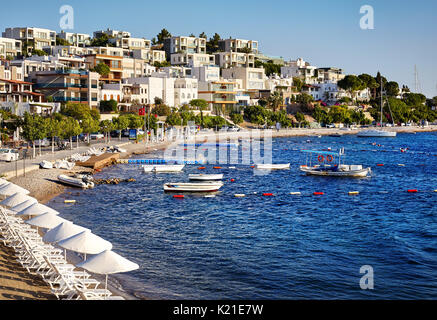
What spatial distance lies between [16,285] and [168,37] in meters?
168

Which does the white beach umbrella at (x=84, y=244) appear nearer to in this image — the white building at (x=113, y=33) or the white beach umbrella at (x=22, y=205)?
the white beach umbrella at (x=22, y=205)

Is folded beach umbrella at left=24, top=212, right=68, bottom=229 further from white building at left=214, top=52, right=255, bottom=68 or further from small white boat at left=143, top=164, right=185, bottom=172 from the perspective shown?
white building at left=214, top=52, right=255, bottom=68

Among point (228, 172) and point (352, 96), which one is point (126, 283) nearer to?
point (228, 172)

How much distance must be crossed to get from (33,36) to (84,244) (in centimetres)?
14169

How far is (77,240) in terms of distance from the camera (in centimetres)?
2067

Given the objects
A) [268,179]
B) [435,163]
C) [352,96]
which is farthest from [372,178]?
[352,96]

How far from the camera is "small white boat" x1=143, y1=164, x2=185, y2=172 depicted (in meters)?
61.3

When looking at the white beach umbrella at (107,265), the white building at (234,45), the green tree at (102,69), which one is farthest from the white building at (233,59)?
the white beach umbrella at (107,265)

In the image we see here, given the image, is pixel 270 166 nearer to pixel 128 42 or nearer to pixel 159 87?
pixel 159 87

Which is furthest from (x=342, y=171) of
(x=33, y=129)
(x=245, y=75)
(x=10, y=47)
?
(x=10, y=47)

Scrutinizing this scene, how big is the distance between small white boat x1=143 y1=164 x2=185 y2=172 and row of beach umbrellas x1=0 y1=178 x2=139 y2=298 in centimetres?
3173

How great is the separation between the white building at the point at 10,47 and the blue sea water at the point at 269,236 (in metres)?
89.0

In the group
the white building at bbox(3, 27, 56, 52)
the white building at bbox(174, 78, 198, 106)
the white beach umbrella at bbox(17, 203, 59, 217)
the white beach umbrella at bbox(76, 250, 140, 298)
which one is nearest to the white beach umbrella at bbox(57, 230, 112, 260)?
the white beach umbrella at bbox(76, 250, 140, 298)

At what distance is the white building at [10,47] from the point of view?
5236 inches
